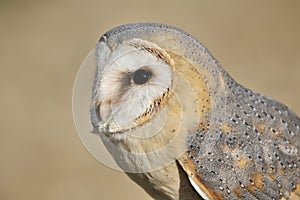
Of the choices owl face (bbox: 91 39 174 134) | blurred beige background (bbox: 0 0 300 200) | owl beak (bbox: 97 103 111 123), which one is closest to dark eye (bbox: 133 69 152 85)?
owl face (bbox: 91 39 174 134)

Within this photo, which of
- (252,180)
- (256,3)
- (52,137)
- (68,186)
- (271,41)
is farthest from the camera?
(256,3)

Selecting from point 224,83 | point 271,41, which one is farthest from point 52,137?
point 224,83

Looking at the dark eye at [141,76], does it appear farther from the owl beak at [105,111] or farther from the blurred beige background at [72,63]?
the blurred beige background at [72,63]

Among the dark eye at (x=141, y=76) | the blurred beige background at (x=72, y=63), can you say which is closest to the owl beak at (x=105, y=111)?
the dark eye at (x=141, y=76)

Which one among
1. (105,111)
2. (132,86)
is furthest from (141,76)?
(105,111)

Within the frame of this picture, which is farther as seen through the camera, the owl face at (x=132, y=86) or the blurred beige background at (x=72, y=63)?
the blurred beige background at (x=72, y=63)

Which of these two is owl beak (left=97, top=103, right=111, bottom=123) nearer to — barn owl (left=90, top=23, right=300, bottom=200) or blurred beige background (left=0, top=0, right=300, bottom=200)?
barn owl (left=90, top=23, right=300, bottom=200)

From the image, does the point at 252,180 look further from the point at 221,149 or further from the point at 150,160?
the point at 150,160

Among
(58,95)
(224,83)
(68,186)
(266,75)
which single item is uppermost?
(224,83)
